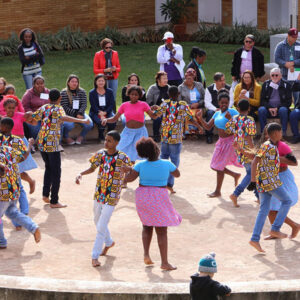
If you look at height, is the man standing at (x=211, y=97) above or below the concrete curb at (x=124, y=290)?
A: above

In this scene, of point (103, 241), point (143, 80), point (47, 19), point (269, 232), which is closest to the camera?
point (103, 241)

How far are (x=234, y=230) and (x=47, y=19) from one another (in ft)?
59.9

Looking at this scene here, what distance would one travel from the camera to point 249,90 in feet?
49.4

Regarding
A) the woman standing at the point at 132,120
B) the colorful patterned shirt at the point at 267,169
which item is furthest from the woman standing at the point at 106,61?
the colorful patterned shirt at the point at 267,169

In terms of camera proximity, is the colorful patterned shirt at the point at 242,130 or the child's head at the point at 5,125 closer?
the child's head at the point at 5,125

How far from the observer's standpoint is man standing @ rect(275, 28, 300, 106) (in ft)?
51.4

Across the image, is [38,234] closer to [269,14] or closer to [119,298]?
[119,298]

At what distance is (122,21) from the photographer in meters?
A: 29.0

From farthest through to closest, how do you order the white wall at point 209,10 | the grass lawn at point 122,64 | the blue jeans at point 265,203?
the white wall at point 209,10 → the grass lawn at point 122,64 → the blue jeans at point 265,203

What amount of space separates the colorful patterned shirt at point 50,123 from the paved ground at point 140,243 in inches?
37.0

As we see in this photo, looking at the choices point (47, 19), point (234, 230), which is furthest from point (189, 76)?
point (47, 19)

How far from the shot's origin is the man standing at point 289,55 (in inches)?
617

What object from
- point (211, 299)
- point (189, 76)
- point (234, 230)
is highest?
point (189, 76)

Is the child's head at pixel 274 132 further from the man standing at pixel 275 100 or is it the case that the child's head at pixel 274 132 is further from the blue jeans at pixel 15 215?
the man standing at pixel 275 100
